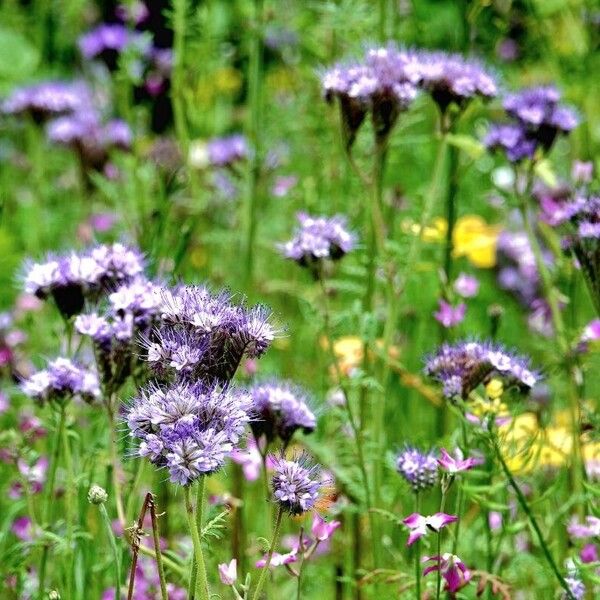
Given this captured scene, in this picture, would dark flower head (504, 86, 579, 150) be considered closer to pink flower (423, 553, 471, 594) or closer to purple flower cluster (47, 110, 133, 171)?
pink flower (423, 553, 471, 594)

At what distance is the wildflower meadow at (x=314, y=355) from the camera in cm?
138

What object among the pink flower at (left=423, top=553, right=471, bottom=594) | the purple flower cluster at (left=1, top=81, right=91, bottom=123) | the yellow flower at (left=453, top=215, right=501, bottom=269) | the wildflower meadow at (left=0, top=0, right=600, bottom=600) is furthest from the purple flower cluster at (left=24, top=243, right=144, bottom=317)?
the purple flower cluster at (left=1, top=81, right=91, bottom=123)

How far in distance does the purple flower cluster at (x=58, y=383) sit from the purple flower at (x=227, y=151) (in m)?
1.70

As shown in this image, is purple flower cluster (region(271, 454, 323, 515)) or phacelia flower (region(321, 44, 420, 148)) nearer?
purple flower cluster (region(271, 454, 323, 515))

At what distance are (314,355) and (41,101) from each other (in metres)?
1.26

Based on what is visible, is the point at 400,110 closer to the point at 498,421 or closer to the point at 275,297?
the point at 498,421

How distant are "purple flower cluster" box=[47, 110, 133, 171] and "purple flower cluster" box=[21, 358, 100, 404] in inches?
83.3

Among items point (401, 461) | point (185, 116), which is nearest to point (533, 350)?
point (185, 116)

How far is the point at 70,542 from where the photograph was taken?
1532 millimetres

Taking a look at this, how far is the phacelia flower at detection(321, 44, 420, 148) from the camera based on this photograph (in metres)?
1.82

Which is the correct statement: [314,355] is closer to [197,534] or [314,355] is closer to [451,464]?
[451,464]

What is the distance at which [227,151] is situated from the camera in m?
3.34

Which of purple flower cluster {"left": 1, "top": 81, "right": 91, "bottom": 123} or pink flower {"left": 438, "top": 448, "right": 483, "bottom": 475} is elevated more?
purple flower cluster {"left": 1, "top": 81, "right": 91, "bottom": 123}

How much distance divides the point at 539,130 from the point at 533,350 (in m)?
1.18
